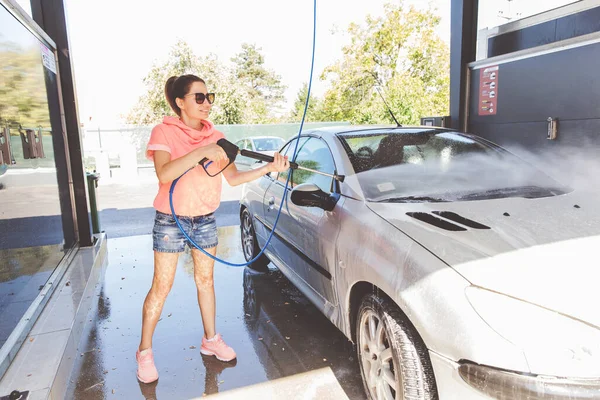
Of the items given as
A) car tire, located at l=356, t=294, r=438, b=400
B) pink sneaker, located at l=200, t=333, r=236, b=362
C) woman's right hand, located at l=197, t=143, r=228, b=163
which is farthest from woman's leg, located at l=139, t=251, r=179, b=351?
car tire, located at l=356, t=294, r=438, b=400

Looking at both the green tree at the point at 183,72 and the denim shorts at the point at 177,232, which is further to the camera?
the green tree at the point at 183,72

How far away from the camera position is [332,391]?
2.55m

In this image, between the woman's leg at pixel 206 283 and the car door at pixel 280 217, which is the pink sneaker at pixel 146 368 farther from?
the car door at pixel 280 217

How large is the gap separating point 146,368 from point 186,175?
1.20 m

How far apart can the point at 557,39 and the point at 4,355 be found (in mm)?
6117

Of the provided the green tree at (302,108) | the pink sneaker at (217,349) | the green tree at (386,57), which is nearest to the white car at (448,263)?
the pink sneaker at (217,349)

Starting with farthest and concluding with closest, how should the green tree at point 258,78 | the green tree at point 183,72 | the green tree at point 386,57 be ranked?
the green tree at point 258,78 < the green tree at point 183,72 < the green tree at point 386,57

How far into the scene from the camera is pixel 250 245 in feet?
15.4

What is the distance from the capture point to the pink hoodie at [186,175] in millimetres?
2443

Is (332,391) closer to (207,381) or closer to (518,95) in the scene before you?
(207,381)

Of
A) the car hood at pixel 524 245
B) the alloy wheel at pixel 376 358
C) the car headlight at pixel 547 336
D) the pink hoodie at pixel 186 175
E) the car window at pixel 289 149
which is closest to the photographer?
the car headlight at pixel 547 336

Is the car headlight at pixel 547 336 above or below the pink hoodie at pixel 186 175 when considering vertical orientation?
below

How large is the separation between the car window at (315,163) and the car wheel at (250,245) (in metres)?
1.22

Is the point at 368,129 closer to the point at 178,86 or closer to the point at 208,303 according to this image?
the point at 178,86
